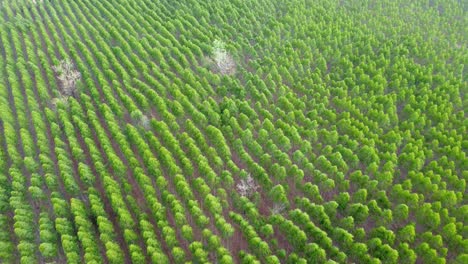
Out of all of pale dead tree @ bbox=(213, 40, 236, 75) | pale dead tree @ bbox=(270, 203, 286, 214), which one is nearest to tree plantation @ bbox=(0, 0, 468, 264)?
pale dead tree @ bbox=(270, 203, 286, 214)

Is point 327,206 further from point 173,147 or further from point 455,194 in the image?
point 173,147

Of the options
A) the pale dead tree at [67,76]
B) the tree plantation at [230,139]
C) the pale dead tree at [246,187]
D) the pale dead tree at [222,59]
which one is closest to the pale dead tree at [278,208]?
the tree plantation at [230,139]

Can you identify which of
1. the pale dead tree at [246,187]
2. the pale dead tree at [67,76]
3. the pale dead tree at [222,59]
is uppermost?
the pale dead tree at [222,59]

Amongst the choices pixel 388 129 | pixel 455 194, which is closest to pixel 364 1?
pixel 388 129

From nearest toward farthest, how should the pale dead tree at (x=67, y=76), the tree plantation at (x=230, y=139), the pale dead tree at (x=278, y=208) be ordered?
1. the tree plantation at (x=230, y=139)
2. the pale dead tree at (x=278, y=208)
3. the pale dead tree at (x=67, y=76)

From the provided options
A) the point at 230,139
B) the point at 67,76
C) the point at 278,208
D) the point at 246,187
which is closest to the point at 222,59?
the point at 230,139

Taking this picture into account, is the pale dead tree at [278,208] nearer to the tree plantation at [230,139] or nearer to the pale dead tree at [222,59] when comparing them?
the tree plantation at [230,139]

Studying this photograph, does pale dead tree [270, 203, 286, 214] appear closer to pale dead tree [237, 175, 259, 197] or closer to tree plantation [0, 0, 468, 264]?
tree plantation [0, 0, 468, 264]
